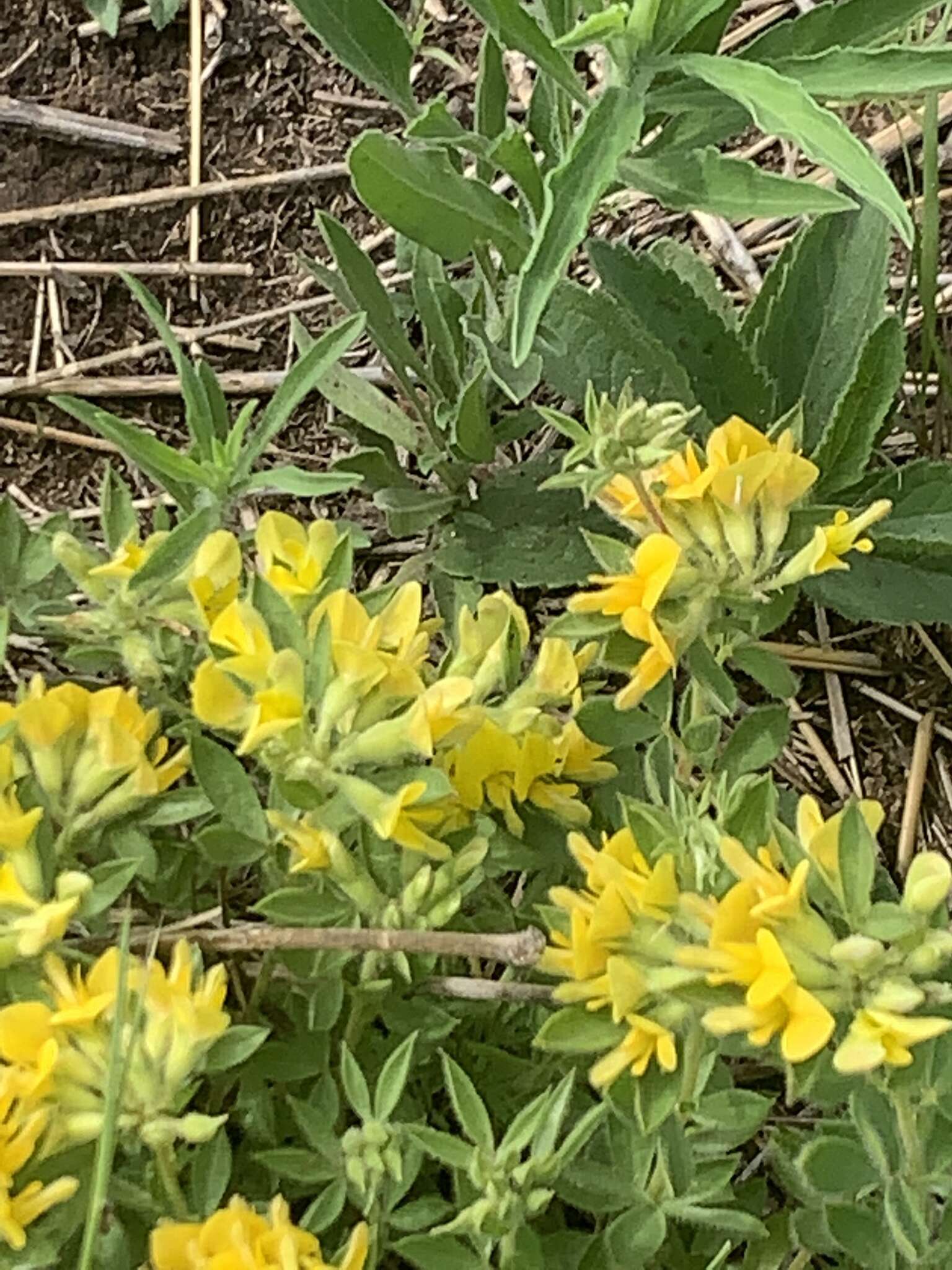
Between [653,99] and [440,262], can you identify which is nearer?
[653,99]

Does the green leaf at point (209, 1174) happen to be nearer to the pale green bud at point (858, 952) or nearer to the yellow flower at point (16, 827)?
the yellow flower at point (16, 827)

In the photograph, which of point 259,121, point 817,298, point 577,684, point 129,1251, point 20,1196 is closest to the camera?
point 20,1196

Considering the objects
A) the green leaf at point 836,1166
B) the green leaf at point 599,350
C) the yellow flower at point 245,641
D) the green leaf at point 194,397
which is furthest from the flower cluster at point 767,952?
the green leaf at point 599,350

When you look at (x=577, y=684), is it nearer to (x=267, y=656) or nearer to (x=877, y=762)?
(x=267, y=656)

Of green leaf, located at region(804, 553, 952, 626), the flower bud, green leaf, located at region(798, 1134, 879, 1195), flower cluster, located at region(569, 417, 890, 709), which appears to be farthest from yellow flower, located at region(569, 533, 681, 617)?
green leaf, located at region(804, 553, 952, 626)

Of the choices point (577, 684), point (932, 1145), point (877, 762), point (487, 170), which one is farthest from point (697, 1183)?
point (487, 170)

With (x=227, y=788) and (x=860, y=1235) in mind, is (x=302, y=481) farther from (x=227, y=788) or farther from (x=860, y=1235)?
(x=860, y=1235)

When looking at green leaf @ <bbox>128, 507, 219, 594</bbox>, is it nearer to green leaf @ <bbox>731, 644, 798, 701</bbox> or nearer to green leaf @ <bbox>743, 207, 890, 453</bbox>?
green leaf @ <bbox>731, 644, 798, 701</bbox>
